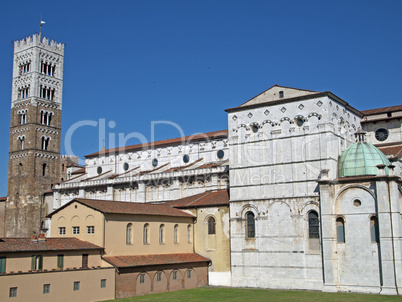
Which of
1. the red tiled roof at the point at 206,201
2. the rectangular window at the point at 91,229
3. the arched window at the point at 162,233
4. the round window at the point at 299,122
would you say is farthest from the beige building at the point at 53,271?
the round window at the point at 299,122

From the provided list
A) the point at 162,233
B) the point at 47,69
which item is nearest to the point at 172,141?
the point at 162,233

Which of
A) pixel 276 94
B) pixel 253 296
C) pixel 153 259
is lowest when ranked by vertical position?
pixel 253 296

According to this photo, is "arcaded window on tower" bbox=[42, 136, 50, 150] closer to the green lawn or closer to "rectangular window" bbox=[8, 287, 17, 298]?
the green lawn

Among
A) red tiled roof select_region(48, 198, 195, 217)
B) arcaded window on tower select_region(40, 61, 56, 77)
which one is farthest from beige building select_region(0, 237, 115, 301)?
arcaded window on tower select_region(40, 61, 56, 77)

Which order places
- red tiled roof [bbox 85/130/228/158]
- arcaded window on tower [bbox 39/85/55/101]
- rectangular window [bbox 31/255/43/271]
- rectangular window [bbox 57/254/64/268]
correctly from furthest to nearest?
1. arcaded window on tower [bbox 39/85/55/101]
2. red tiled roof [bbox 85/130/228/158]
3. rectangular window [bbox 57/254/64/268]
4. rectangular window [bbox 31/255/43/271]

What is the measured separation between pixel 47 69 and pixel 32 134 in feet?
38.9

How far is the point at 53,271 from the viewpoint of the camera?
28.7 metres

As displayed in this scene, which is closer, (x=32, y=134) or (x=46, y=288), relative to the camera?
(x=46, y=288)

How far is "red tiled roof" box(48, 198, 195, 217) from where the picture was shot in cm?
3447

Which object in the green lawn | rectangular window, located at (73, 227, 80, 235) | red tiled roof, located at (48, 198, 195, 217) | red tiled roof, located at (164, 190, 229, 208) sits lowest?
the green lawn

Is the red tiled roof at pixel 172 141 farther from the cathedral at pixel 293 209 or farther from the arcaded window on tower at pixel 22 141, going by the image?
the cathedral at pixel 293 209

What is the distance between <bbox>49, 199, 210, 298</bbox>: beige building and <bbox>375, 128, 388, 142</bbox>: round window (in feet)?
59.3

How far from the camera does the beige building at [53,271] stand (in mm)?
26938

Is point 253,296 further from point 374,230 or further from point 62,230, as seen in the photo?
point 62,230
